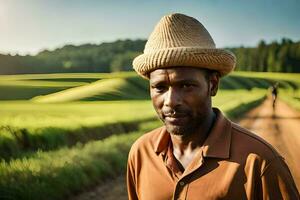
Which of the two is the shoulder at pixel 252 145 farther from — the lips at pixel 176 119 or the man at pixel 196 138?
the lips at pixel 176 119

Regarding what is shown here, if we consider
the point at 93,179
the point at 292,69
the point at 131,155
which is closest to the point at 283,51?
the point at 292,69

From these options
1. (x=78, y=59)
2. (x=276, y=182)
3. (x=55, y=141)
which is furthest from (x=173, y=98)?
(x=78, y=59)

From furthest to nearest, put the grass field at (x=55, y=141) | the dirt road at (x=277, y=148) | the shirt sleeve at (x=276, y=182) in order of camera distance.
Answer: the dirt road at (x=277, y=148) → the grass field at (x=55, y=141) → the shirt sleeve at (x=276, y=182)

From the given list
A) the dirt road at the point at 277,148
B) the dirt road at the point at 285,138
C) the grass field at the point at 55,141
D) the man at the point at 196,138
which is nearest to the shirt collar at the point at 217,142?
the man at the point at 196,138

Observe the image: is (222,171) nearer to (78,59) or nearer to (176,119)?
(176,119)

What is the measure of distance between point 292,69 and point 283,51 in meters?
8.89

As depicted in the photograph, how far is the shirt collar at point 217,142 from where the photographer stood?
2.23 metres

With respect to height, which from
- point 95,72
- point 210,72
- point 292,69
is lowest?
point 292,69

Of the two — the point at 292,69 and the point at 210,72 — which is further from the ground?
the point at 210,72

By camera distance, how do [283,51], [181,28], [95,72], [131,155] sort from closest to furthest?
[181,28]
[131,155]
[95,72]
[283,51]

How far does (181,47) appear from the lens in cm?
222

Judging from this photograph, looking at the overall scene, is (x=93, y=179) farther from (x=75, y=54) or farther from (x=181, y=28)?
(x=75, y=54)

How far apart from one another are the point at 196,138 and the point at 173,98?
235 mm

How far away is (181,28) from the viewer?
2.26 m
